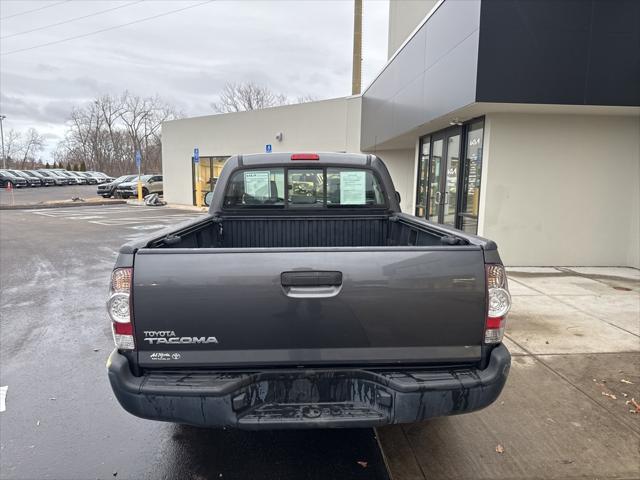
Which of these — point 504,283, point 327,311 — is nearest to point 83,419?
point 327,311

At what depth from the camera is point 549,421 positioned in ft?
11.1

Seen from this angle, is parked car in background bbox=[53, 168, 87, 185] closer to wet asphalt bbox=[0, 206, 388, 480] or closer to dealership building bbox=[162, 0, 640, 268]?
dealership building bbox=[162, 0, 640, 268]

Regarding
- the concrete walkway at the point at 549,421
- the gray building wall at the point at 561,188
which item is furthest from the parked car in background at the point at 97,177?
the concrete walkway at the point at 549,421

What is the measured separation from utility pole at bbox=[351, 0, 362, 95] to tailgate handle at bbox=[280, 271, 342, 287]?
1145 inches

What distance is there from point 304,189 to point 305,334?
2.45 meters

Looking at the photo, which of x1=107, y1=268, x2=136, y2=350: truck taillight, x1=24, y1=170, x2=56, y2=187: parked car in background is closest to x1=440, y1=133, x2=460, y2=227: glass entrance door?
x1=107, y1=268, x2=136, y2=350: truck taillight

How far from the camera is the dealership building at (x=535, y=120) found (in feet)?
24.6

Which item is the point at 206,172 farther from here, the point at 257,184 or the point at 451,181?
the point at 257,184

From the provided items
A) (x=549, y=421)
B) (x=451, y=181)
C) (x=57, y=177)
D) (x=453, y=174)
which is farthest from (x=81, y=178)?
(x=549, y=421)

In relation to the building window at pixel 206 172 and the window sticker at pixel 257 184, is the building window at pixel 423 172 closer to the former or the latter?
the window sticker at pixel 257 184

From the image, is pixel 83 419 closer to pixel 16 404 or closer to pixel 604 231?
pixel 16 404

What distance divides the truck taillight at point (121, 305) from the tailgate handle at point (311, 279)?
30.8 inches

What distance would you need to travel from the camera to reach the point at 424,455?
9.88ft

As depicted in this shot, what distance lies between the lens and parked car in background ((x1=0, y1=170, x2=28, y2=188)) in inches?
1719
